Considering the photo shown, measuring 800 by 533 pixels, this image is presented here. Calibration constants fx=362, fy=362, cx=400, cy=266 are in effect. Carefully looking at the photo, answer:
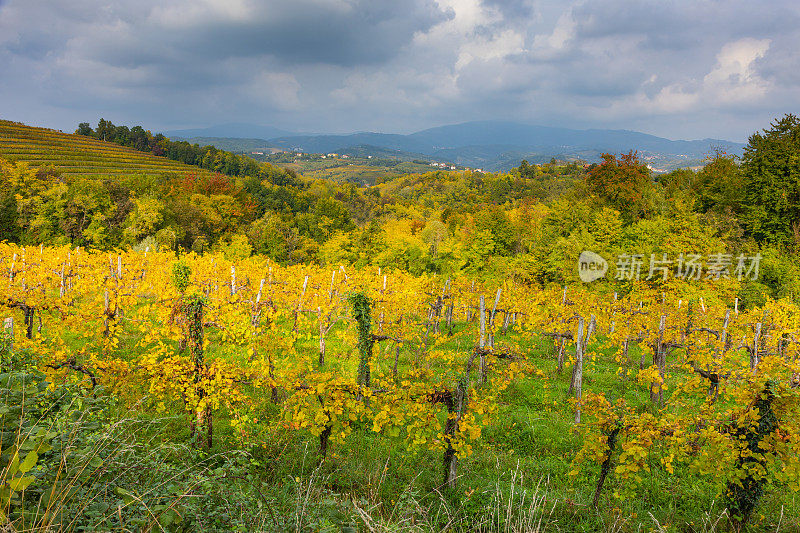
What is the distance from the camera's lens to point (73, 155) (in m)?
65.1

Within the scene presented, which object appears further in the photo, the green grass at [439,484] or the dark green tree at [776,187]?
the dark green tree at [776,187]

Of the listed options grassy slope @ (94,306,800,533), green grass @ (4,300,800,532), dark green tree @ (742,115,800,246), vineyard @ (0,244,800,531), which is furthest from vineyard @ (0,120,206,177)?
dark green tree @ (742,115,800,246)

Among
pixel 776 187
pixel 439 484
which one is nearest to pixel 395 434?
pixel 439 484

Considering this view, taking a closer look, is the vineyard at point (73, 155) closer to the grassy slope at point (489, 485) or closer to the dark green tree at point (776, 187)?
the grassy slope at point (489, 485)

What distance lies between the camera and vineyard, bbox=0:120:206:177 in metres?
57.5

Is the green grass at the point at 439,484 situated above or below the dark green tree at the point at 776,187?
below

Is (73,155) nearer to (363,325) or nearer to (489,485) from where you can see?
(363,325)

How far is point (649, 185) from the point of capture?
92.8 feet

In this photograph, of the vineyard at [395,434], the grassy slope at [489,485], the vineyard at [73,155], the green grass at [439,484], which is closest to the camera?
the vineyard at [395,434]

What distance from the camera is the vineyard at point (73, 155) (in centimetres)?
5750

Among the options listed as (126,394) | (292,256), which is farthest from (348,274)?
(292,256)

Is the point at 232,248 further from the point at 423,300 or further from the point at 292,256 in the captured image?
the point at 423,300

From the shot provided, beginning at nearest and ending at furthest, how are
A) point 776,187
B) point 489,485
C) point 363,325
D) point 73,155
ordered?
point 489,485
point 363,325
point 776,187
point 73,155

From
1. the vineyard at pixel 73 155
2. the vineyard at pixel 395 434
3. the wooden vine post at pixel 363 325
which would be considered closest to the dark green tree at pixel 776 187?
the vineyard at pixel 395 434
